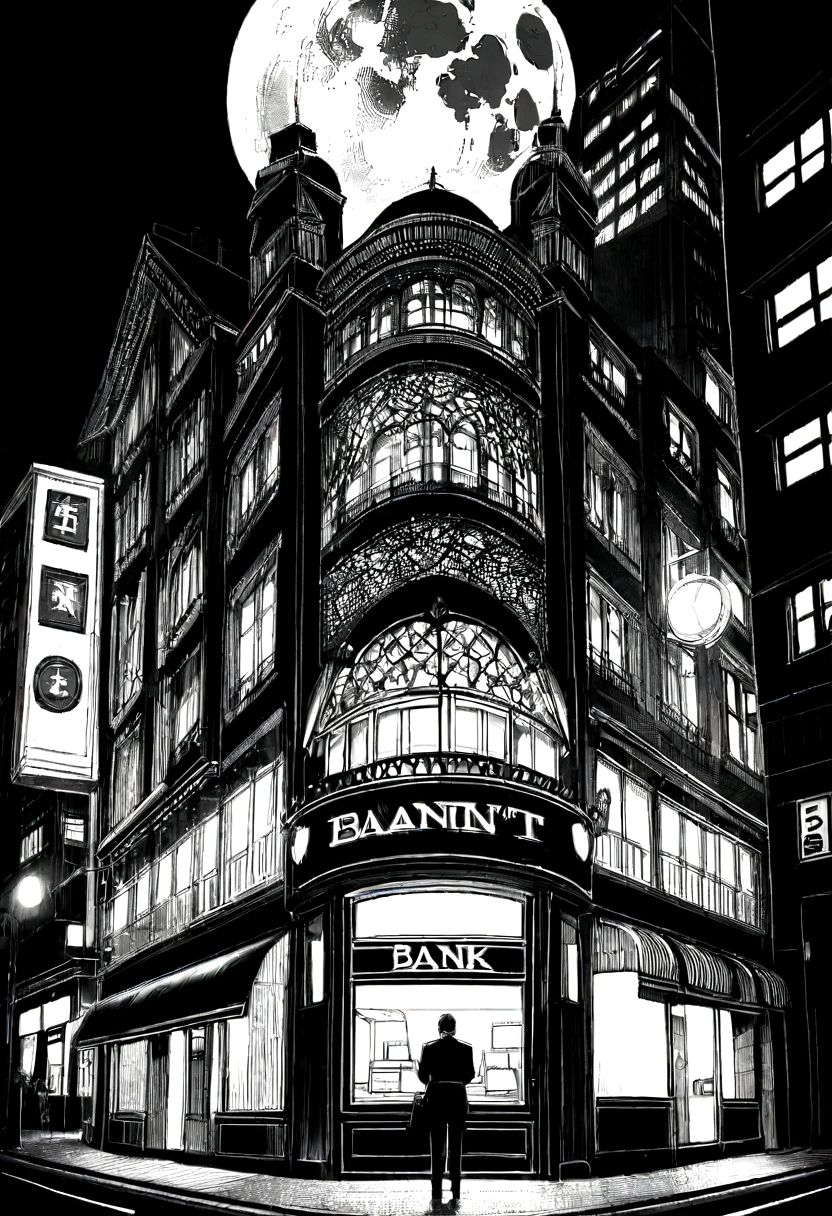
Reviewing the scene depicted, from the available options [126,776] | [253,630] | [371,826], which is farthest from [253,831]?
[126,776]

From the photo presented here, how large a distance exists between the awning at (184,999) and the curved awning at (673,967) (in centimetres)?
586

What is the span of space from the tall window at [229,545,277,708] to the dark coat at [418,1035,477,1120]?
Result: 1138cm

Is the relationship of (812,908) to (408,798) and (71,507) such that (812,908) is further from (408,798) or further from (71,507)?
(71,507)

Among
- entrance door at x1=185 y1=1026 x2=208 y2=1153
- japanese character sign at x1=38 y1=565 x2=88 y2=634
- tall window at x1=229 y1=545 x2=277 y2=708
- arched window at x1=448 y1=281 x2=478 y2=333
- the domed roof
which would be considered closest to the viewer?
entrance door at x1=185 y1=1026 x2=208 y2=1153

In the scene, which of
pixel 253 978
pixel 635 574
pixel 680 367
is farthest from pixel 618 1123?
pixel 680 367

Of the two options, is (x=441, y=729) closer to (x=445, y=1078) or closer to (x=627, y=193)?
(x=445, y=1078)

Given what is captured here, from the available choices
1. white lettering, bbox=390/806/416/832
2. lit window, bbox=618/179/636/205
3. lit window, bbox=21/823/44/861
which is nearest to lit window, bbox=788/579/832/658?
white lettering, bbox=390/806/416/832

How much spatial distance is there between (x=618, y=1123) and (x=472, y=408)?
1281 cm

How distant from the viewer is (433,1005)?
70.9ft

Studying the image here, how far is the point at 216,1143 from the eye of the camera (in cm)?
2492

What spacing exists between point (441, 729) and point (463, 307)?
27.8ft

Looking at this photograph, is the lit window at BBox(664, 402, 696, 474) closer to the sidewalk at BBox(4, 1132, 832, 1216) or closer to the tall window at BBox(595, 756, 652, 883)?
the tall window at BBox(595, 756, 652, 883)

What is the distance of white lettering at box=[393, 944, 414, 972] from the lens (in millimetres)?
21438

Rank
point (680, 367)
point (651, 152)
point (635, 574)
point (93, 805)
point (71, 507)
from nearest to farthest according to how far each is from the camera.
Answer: point (635, 574) < point (680, 367) < point (71, 507) < point (93, 805) < point (651, 152)
